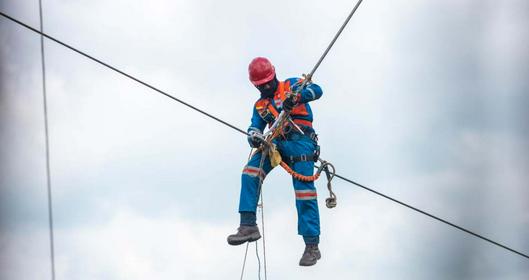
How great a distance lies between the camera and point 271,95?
9.44 m

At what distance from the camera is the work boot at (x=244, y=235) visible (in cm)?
920

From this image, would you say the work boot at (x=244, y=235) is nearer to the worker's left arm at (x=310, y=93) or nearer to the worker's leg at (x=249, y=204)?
the worker's leg at (x=249, y=204)

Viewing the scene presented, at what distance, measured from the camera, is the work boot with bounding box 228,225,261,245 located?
9203 millimetres

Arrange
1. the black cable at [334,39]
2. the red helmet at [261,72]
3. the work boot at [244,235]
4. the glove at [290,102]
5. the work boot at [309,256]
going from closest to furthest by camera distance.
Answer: the black cable at [334,39] < the glove at [290,102] < the work boot at [244,235] < the red helmet at [261,72] < the work boot at [309,256]

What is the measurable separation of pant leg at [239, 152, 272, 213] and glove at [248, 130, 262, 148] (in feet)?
0.58

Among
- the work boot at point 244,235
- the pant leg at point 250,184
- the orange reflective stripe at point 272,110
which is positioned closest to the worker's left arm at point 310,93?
the orange reflective stripe at point 272,110

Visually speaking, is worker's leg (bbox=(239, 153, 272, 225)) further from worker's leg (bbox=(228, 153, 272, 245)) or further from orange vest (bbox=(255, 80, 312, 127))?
orange vest (bbox=(255, 80, 312, 127))

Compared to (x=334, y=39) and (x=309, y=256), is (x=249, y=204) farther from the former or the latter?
(x=334, y=39)

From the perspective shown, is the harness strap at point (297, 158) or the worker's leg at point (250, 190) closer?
the worker's leg at point (250, 190)

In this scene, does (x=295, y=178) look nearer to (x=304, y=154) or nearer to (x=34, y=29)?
(x=304, y=154)

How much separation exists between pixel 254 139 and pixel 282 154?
445mm

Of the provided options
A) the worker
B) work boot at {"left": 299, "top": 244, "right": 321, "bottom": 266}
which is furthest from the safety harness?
work boot at {"left": 299, "top": 244, "right": 321, "bottom": 266}

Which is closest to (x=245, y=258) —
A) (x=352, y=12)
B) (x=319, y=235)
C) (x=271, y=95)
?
(x=319, y=235)

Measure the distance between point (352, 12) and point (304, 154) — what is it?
162cm
